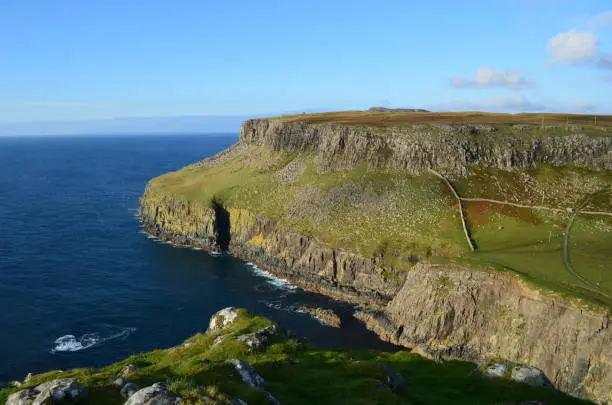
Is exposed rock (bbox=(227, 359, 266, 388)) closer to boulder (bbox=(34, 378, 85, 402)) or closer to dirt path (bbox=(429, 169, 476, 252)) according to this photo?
boulder (bbox=(34, 378, 85, 402))

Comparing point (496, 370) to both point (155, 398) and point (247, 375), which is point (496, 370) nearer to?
point (247, 375)

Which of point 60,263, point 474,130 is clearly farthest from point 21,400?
point 474,130

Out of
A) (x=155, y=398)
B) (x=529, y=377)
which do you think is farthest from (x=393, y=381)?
(x=155, y=398)

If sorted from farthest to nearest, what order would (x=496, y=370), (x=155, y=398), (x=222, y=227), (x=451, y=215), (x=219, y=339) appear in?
(x=222, y=227)
(x=451, y=215)
(x=219, y=339)
(x=496, y=370)
(x=155, y=398)

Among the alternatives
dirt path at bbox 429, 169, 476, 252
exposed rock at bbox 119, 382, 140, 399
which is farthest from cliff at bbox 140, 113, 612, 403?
exposed rock at bbox 119, 382, 140, 399

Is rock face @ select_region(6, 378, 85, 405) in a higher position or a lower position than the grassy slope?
higher

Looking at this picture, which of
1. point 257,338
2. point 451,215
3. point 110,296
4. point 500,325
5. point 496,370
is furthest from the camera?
point 451,215
